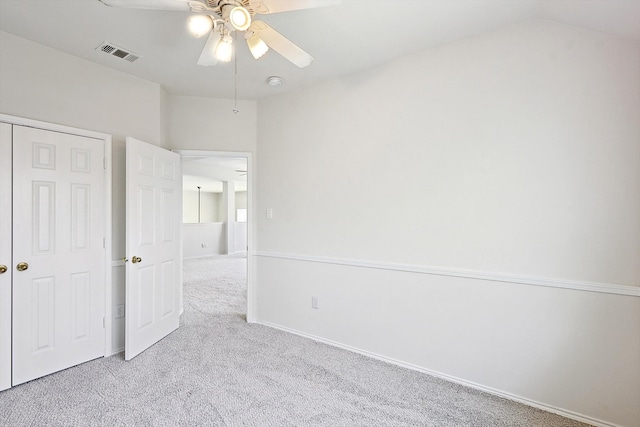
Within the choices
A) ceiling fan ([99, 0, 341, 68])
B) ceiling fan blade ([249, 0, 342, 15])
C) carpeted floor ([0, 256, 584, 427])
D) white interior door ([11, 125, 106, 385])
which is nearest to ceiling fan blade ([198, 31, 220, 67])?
ceiling fan ([99, 0, 341, 68])

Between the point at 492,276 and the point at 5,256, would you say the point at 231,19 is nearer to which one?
the point at 492,276

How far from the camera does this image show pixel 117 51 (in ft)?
8.22

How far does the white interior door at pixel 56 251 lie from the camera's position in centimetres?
231

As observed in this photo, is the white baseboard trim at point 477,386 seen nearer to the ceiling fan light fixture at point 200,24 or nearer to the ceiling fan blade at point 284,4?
the ceiling fan blade at point 284,4

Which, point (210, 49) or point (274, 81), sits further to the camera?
point (274, 81)

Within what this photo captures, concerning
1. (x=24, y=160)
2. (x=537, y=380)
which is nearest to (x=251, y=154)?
(x=24, y=160)

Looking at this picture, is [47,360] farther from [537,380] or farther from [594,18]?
[594,18]

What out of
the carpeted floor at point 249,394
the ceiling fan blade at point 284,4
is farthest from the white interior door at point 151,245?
the ceiling fan blade at point 284,4

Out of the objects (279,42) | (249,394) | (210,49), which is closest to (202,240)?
(249,394)

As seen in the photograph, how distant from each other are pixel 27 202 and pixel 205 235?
730cm

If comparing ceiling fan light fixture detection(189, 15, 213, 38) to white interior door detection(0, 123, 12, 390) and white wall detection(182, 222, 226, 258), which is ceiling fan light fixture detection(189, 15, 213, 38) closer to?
white interior door detection(0, 123, 12, 390)

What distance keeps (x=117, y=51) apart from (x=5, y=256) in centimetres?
178

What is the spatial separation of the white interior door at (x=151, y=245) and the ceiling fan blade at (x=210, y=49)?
1291mm

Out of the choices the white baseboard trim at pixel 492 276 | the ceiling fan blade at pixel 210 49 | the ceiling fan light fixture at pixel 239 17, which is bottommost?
the white baseboard trim at pixel 492 276
